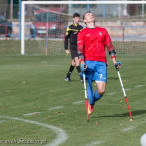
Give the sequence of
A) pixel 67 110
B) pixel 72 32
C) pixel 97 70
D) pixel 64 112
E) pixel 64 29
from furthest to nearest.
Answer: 1. pixel 64 29
2. pixel 72 32
3. pixel 67 110
4. pixel 64 112
5. pixel 97 70

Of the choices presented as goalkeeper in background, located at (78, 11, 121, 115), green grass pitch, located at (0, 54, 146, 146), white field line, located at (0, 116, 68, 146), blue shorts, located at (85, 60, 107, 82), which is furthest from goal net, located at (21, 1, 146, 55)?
white field line, located at (0, 116, 68, 146)

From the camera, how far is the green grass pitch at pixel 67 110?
7.73 meters

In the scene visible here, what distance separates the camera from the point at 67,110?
10.5 metres

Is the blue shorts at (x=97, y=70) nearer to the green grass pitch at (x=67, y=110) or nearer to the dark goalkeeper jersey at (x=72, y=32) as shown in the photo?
the green grass pitch at (x=67, y=110)

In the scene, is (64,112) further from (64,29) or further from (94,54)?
(64,29)

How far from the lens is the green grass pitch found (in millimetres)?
7730

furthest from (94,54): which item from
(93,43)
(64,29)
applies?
(64,29)

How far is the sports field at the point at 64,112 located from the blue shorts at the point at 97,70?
803mm

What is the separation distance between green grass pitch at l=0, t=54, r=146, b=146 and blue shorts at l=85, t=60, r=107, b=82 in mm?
804

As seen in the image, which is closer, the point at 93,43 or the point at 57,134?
the point at 57,134

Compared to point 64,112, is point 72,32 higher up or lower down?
higher up

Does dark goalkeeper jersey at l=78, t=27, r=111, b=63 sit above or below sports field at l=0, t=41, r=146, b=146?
above

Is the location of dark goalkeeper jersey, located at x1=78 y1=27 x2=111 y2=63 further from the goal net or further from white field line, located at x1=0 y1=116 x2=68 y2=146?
the goal net

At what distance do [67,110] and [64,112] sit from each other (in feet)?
0.90
